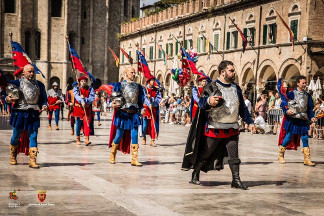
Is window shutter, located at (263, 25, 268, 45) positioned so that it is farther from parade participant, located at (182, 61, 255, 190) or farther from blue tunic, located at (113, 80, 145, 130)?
parade participant, located at (182, 61, 255, 190)

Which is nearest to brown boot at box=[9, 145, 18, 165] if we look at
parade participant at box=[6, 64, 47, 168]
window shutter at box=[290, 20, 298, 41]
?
parade participant at box=[6, 64, 47, 168]

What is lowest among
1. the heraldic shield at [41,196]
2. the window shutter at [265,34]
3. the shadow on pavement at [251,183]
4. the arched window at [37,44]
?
the shadow on pavement at [251,183]

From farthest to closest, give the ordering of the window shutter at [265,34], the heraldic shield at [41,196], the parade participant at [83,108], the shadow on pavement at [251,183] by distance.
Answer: the window shutter at [265,34], the parade participant at [83,108], the shadow on pavement at [251,183], the heraldic shield at [41,196]

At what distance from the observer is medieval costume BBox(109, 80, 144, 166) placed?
11.1 m

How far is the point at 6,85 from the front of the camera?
36.1 ft

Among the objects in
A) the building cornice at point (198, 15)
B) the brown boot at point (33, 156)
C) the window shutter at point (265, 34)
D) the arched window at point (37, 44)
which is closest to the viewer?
the brown boot at point (33, 156)

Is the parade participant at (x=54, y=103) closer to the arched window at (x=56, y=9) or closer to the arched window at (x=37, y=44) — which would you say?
the arched window at (x=37, y=44)

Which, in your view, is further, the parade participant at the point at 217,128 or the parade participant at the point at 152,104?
the parade participant at the point at 152,104

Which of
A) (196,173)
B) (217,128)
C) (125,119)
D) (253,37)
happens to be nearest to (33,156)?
(125,119)

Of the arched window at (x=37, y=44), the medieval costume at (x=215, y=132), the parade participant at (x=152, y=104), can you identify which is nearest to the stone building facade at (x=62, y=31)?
the arched window at (x=37, y=44)

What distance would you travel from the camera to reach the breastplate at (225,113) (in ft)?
28.2

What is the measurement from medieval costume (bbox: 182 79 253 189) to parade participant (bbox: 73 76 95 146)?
7.05m

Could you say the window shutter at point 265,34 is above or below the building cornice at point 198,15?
below

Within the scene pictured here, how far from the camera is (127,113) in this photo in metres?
11.1
